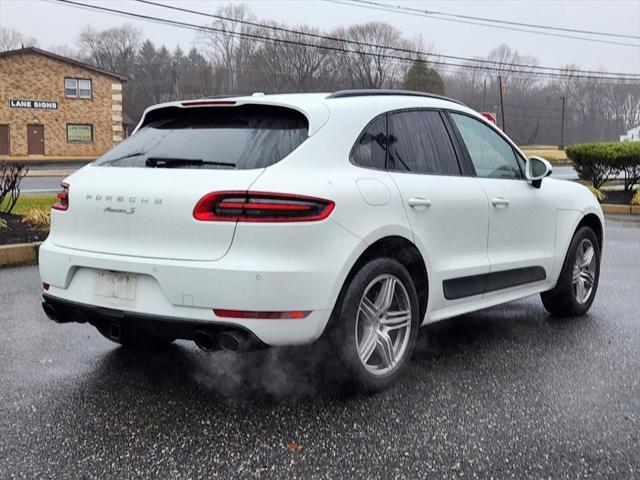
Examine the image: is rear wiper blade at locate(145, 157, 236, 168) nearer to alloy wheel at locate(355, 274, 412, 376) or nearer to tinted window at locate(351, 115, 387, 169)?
tinted window at locate(351, 115, 387, 169)

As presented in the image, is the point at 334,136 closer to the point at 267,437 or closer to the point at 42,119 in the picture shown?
the point at 267,437

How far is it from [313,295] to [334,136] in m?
0.89

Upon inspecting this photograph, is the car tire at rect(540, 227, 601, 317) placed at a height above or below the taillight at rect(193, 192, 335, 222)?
below

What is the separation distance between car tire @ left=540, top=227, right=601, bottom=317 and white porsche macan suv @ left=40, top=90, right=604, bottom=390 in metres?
1.07

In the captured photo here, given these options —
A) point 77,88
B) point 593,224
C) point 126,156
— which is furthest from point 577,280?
point 77,88

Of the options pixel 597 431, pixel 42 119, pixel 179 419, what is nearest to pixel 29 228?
pixel 179 419

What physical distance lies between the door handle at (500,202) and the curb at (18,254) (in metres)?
5.39

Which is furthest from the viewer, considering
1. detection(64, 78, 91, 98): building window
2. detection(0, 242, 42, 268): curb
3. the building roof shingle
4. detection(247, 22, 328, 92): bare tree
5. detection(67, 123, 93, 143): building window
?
detection(247, 22, 328, 92): bare tree

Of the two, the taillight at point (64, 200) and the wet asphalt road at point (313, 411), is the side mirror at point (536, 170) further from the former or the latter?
the taillight at point (64, 200)

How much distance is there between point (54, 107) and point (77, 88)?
1.84 meters

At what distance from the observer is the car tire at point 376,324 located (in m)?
3.50

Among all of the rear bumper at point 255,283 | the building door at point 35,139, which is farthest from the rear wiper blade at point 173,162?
the building door at point 35,139

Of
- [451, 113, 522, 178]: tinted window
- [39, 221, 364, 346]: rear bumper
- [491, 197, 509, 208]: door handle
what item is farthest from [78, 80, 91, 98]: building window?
[39, 221, 364, 346]: rear bumper

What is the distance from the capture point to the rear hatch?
331cm
